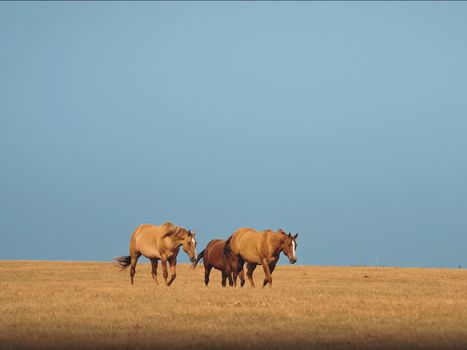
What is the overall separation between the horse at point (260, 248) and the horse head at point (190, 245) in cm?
121

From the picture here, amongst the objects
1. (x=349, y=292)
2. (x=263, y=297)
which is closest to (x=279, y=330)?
(x=263, y=297)

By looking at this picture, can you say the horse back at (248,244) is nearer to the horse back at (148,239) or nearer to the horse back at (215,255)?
the horse back at (215,255)

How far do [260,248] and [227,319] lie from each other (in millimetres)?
10550

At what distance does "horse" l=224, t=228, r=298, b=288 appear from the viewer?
27122 mm

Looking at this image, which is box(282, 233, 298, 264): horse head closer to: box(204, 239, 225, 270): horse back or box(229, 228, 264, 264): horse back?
box(229, 228, 264, 264): horse back

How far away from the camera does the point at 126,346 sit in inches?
536

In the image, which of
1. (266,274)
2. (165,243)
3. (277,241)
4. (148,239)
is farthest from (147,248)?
(277,241)

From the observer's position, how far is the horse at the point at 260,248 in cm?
2712

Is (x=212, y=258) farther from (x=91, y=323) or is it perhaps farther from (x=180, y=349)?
(x=180, y=349)

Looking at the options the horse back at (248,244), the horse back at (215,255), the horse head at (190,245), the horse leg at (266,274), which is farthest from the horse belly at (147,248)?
the horse leg at (266,274)

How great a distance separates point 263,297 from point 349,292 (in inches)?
180

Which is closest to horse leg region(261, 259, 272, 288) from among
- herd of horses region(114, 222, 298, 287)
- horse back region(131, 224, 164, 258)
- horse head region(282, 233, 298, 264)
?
herd of horses region(114, 222, 298, 287)

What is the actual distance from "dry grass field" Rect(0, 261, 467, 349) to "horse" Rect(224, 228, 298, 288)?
2.15m

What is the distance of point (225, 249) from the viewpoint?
29.5 meters
